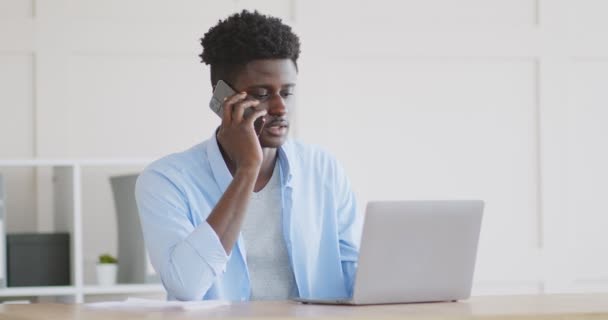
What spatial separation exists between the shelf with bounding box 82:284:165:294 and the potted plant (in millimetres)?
42

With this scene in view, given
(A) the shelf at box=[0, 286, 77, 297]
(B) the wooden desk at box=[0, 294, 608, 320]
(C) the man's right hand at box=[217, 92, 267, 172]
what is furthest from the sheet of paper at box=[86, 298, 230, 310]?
(A) the shelf at box=[0, 286, 77, 297]

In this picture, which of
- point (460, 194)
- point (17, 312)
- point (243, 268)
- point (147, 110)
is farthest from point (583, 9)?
point (17, 312)

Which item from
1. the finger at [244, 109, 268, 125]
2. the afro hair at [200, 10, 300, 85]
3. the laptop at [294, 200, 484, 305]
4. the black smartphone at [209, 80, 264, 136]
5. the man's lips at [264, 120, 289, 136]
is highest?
the afro hair at [200, 10, 300, 85]

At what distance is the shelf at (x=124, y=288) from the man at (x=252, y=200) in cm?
135

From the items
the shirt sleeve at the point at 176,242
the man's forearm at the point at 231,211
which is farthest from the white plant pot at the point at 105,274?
the man's forearm at the point at 231,211

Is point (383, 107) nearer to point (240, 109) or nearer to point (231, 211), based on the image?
point (240, 109)

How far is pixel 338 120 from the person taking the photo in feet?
13.9

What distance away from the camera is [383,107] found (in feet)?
14.1

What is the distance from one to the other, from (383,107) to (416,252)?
231 cm

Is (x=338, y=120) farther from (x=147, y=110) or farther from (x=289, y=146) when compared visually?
(x=289, y=146)

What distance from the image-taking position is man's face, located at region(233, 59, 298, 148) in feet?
7.88

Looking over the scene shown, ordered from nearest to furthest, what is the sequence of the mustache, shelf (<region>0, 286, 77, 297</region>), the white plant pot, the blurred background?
the mustache → shelf (<region>0, 286, 77, 297</region>) → the white plant pot → the blurred background

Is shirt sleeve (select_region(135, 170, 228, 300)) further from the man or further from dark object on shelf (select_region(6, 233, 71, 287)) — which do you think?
dark object on shelf (select_region(6, 233, 71, 287))

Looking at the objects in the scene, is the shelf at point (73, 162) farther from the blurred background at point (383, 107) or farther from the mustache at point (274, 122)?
the mustache at point (274, 122)
